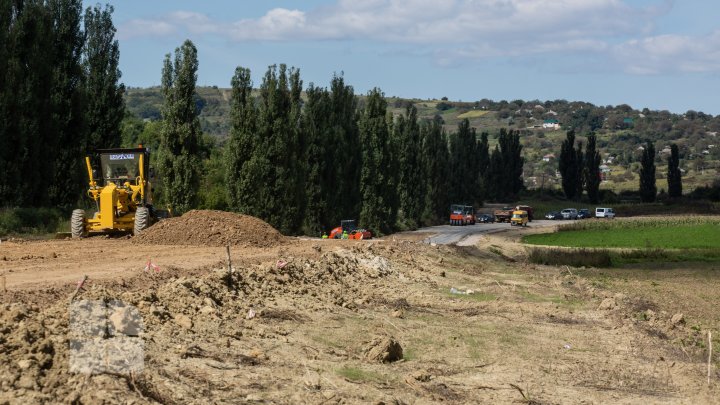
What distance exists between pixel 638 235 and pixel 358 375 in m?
70.0

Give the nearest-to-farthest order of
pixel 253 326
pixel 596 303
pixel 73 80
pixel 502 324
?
pixel 253 326, pixel 502 324, pixel 596 303, pixel 73 80

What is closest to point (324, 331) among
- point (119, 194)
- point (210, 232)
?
point (210, 232)

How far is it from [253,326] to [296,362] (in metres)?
2.04

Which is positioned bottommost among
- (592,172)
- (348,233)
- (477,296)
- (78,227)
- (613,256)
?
(613,256)

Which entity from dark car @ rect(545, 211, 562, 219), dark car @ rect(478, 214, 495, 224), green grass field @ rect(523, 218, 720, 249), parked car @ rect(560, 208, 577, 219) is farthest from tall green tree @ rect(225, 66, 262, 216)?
dark car @ rect(545, 211, 562, 219)

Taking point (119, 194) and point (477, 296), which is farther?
point (119, 194)

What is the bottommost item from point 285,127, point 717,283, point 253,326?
point 717,283

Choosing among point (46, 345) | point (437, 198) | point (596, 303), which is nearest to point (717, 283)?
point (596, 303)

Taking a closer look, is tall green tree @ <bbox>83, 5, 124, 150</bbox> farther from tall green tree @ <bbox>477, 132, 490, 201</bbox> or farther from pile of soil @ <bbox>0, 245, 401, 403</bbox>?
tall green tree @ <bbox>477, 132, 490, 201</bbox>

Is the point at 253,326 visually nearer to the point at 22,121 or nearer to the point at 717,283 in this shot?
the point at 22,121

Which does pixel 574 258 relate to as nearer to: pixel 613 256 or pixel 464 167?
pixel 613 256

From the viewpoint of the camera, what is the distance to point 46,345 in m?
11.8

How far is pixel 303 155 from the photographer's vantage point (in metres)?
57.3

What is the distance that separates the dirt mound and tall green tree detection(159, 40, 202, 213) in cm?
1524
